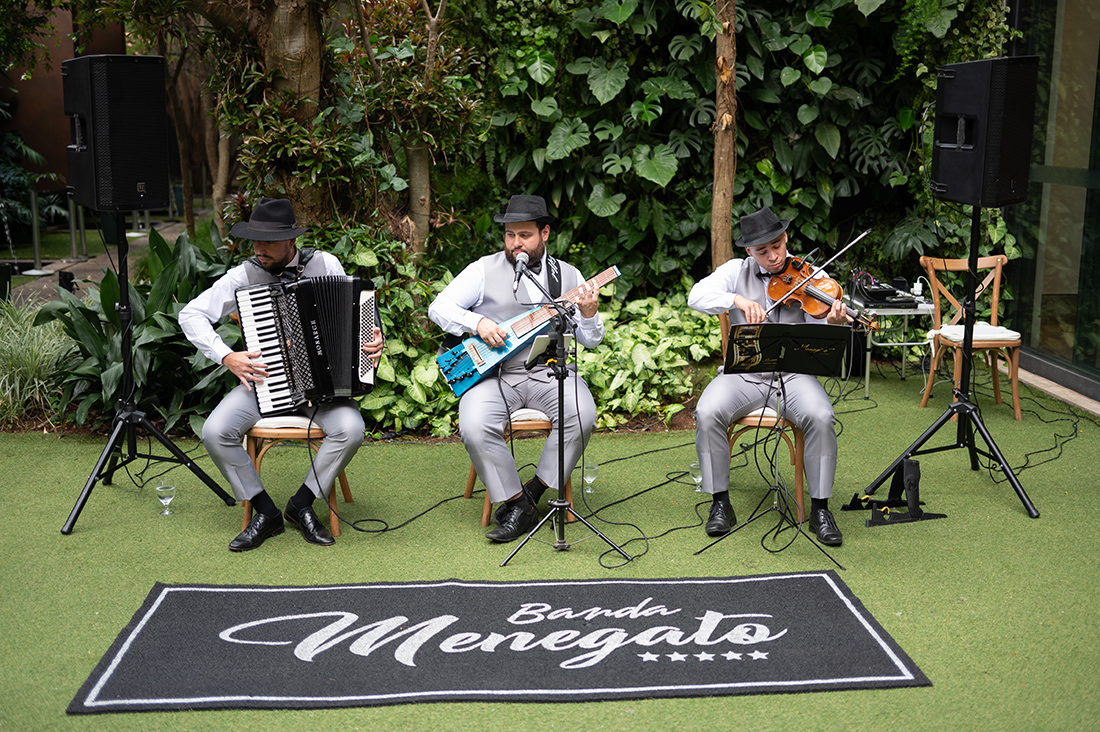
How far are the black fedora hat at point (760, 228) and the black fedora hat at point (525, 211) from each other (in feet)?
2.73

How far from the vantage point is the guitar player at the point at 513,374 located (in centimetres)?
395

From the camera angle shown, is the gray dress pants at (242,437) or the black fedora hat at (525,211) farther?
the black fedora hat at (525,211)

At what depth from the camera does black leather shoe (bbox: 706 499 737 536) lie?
13.0ft

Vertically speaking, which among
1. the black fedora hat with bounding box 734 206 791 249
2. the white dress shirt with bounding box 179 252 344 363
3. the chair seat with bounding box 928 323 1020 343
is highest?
the black fedora hat with bounding box 734 206 791 249

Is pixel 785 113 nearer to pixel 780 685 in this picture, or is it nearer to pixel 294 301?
pixel 294 301

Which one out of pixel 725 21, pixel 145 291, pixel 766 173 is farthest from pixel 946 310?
pixel 145 291

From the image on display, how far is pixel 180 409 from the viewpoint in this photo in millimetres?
5160

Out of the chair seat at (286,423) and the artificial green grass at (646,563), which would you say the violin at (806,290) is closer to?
the artificial green grass at (646,563)

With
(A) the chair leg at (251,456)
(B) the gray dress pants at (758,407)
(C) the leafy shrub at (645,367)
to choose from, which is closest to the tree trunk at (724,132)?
(C) the leafy shrub at (645,367)

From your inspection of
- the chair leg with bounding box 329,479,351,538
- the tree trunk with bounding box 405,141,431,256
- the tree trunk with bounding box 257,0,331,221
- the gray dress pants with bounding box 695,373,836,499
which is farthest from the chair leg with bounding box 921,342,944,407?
the tree trunk with bounding box 257,0,331,221

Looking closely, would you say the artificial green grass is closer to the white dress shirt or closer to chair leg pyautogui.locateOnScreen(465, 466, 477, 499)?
chair leg pyautogui.locateOnScreen(465, 466, 477, 499)

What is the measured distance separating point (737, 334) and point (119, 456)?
9.65 feet

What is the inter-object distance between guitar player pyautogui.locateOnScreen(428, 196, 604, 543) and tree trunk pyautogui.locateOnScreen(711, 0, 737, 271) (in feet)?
6.58

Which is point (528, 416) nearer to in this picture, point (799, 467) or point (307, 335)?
point (307, 335)
